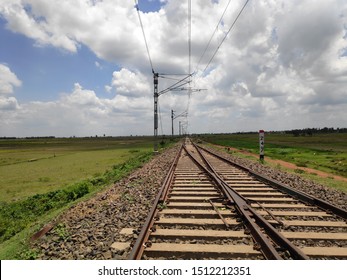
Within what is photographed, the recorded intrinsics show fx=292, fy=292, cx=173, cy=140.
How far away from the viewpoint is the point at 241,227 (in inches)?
221

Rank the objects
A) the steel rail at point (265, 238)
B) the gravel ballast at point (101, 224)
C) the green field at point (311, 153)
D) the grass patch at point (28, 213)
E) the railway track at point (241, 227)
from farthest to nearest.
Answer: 1. the green field at point (311, 153)
2. the grass patch at point (28, 213)
3. the gravel ballast at point (101, 224)
4. the railway track at point (241, 227)
5. the steel rail at point (265, 238)

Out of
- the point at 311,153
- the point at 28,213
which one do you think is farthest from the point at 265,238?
the point at 311,153

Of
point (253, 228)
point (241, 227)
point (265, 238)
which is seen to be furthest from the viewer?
point (241, 227)

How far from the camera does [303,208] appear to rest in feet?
23.3

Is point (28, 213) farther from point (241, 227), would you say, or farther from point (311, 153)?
point (311, 153)

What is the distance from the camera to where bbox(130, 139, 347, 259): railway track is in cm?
446

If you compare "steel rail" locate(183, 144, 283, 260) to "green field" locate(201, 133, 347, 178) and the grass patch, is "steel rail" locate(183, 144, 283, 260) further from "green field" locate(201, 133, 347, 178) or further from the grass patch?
"green field" locate(201, 133, 347, 178)

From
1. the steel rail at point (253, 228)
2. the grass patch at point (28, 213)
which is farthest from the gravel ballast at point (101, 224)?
the steel rail at point (253, 228)

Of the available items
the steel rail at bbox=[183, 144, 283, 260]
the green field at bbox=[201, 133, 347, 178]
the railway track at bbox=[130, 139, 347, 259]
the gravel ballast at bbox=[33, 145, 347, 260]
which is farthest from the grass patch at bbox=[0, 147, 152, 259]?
the green field at bbox=[201, 133, 347, 178]

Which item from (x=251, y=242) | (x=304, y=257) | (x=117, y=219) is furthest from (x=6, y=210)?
(x=304, y=257)

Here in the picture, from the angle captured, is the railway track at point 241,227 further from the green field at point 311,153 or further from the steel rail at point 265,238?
the green field at point 311,153

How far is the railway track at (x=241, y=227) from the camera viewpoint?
14.6ft

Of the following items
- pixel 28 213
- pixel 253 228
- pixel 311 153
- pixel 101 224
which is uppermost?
pixel 253 228
